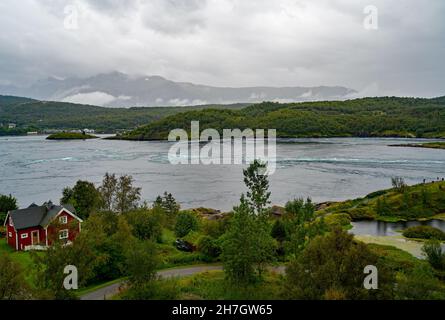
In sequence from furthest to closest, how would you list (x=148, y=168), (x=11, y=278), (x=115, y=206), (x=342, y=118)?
(x=342, y=118)
(x=148, y=168)
(x=115, y=206)
(x=11, y=278)

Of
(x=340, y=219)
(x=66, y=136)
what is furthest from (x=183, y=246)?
(x=66, y=136)

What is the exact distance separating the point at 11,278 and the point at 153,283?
5.84 m

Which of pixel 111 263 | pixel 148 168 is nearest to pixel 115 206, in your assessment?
pixel 111 263

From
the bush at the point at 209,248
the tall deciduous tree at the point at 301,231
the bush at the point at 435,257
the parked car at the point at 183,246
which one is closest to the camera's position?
the tall deciduous tree at the point at 301,231

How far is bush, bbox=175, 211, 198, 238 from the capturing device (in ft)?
125

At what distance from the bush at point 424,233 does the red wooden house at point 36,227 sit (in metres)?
30.0

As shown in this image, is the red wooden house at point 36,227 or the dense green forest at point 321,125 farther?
the dense green forest at point 321,125

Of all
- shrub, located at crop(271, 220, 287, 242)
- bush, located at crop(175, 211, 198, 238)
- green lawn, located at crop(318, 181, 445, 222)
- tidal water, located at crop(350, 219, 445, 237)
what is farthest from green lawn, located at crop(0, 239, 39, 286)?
green lawn, located at crop(318, 181, 445, 222)

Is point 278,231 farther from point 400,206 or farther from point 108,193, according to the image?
point 400,206

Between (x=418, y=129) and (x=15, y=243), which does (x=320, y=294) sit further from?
(x=418, y=129)

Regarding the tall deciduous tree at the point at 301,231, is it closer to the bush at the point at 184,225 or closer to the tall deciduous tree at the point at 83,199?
the bush at the point at 184,225

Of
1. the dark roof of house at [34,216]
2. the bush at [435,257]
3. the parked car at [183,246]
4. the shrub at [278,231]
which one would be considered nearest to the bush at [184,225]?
the parked car at [183,246]

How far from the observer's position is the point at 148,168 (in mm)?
86625

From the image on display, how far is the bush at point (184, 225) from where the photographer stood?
3803cm
